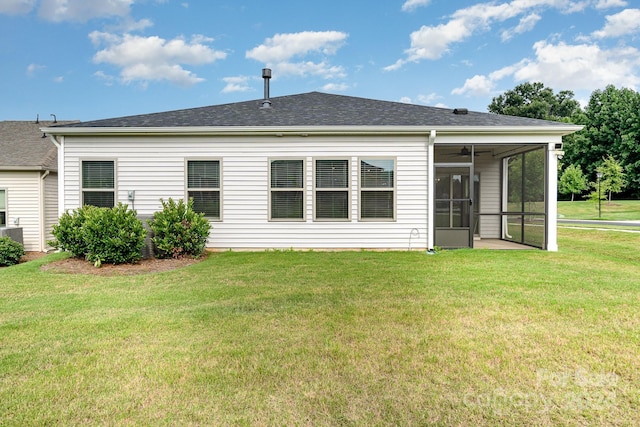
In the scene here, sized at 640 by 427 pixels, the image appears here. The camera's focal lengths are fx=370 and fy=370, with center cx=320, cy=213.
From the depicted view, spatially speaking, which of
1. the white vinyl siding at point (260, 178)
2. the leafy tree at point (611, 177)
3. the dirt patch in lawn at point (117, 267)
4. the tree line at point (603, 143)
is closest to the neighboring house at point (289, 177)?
the white vinyl siding at point (260, 178)

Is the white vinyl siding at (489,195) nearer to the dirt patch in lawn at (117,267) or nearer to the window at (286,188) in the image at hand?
the window at (286,188)

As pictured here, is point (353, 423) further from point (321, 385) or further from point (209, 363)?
point (209, 363)

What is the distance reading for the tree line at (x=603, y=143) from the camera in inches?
1382

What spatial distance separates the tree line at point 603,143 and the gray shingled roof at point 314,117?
28984mm

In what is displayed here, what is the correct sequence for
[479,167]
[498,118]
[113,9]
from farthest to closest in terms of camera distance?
[113,9] → [479,167] → [498,118]

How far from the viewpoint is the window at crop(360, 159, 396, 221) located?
8.68 meters

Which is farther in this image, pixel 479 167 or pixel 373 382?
pixel 479 167

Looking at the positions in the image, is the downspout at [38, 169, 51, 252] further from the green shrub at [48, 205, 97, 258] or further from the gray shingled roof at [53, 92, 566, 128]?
the green shrub at [48, 205, 97, 258]

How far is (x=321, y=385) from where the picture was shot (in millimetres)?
2527

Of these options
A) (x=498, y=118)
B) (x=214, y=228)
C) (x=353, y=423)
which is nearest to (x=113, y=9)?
(x=214, y=228)

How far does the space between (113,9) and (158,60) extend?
14.7 feet

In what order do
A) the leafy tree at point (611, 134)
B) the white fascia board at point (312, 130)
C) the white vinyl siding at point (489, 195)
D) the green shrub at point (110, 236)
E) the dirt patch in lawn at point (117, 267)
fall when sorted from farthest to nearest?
the leafy tree at point (611, 134)
the white vinyl siding at point (489, 195)
the white fascia board at point (312, 130)
the green shrub at point (110, 236)
the dirt patch in lawn at point (117, 267)

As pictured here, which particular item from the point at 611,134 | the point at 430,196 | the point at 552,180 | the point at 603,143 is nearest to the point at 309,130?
the point at 430,196

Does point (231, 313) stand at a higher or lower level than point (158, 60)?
lower
